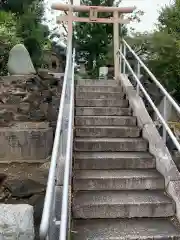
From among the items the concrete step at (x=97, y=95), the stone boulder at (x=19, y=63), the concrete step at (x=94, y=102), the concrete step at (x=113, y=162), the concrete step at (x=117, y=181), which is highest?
the stone boulder at (x=19, y=63)

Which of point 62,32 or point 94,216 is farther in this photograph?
point 62,32

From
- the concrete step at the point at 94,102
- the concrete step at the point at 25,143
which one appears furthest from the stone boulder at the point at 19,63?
the concrete step at the point at 94,102

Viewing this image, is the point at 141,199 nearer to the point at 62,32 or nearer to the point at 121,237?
the point at 121,237

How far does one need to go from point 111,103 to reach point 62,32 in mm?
13562

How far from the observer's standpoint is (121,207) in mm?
3916

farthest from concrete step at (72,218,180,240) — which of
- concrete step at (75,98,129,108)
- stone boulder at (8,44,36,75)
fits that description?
stone boulder at (8,44,36,75)

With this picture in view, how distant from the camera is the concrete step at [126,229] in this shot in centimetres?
350

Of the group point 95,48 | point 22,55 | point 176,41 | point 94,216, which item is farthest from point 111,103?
point 95,48

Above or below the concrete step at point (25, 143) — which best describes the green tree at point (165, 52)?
above

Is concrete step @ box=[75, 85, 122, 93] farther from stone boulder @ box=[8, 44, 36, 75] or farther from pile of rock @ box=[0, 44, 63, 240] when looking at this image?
stone boulder @ box=[8, 44, 36, 75]

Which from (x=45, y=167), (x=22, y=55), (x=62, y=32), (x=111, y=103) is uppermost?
(x=62, y=32)

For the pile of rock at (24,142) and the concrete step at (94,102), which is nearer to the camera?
the pile of rock at (24,142)

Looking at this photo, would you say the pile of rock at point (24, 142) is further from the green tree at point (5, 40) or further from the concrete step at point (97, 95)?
the green tree at point (5, 40)

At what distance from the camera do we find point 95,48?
1784 cm
